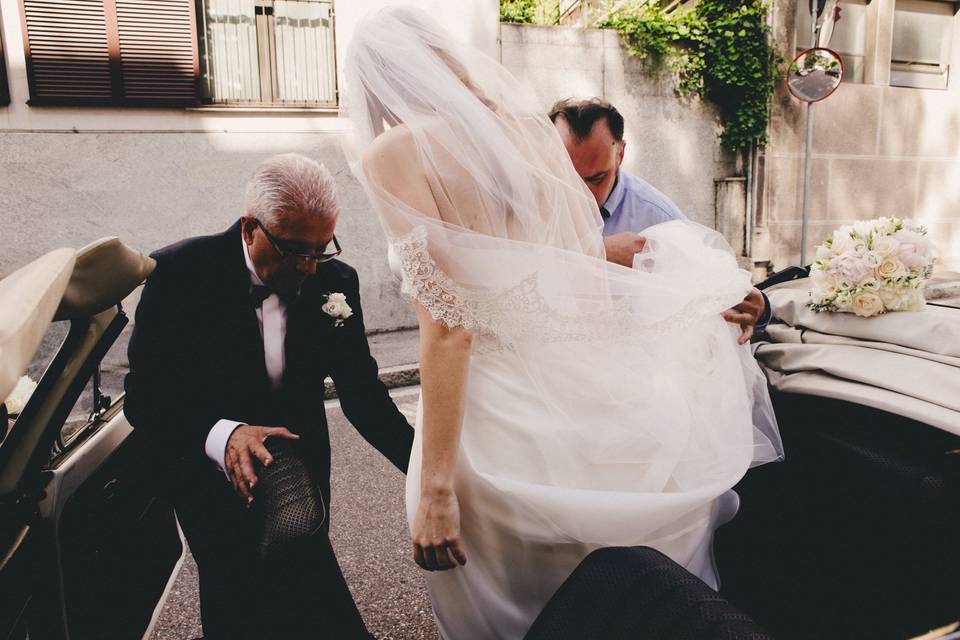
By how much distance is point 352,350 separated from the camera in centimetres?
216

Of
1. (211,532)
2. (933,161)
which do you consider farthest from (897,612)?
(933,161)

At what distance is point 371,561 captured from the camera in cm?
285

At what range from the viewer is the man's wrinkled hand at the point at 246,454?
66.0 inches

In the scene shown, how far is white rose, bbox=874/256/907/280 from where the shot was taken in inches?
69.6

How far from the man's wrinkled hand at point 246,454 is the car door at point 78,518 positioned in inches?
10.7

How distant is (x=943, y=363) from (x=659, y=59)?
754 centimetres

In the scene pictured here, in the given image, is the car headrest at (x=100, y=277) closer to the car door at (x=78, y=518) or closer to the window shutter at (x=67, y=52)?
the car door at (x=78, y=518)

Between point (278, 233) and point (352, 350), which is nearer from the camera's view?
point (278, 233)

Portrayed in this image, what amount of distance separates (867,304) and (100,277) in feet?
6.45

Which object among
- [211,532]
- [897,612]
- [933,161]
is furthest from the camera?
[933,161]

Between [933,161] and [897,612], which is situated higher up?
[933,161]

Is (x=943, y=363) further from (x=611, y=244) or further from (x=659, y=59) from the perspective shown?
(x=659, y=59)

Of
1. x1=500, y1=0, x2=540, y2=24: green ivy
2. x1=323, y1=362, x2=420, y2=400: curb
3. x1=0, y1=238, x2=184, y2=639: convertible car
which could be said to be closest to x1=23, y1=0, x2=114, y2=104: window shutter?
x1=323, y1=362, x2=420, y2=400: curb

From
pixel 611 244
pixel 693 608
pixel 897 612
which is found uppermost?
pixel 611 244
